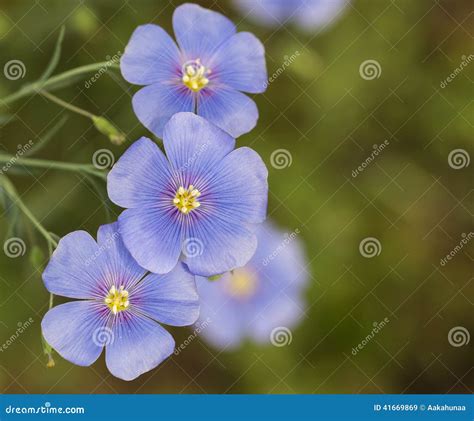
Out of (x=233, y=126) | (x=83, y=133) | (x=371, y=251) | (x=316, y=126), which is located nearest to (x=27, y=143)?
(x=83, y=133)

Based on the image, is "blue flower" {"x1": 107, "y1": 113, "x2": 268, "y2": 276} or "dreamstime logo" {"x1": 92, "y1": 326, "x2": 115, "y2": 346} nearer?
"blue flower" {"x1": 107, "y1": 113, "x2": 268, "y2": 276}

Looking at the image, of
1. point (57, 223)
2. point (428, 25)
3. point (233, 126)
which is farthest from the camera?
point (428, 25)

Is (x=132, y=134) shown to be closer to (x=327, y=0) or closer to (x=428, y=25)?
(x=327, y=0)
